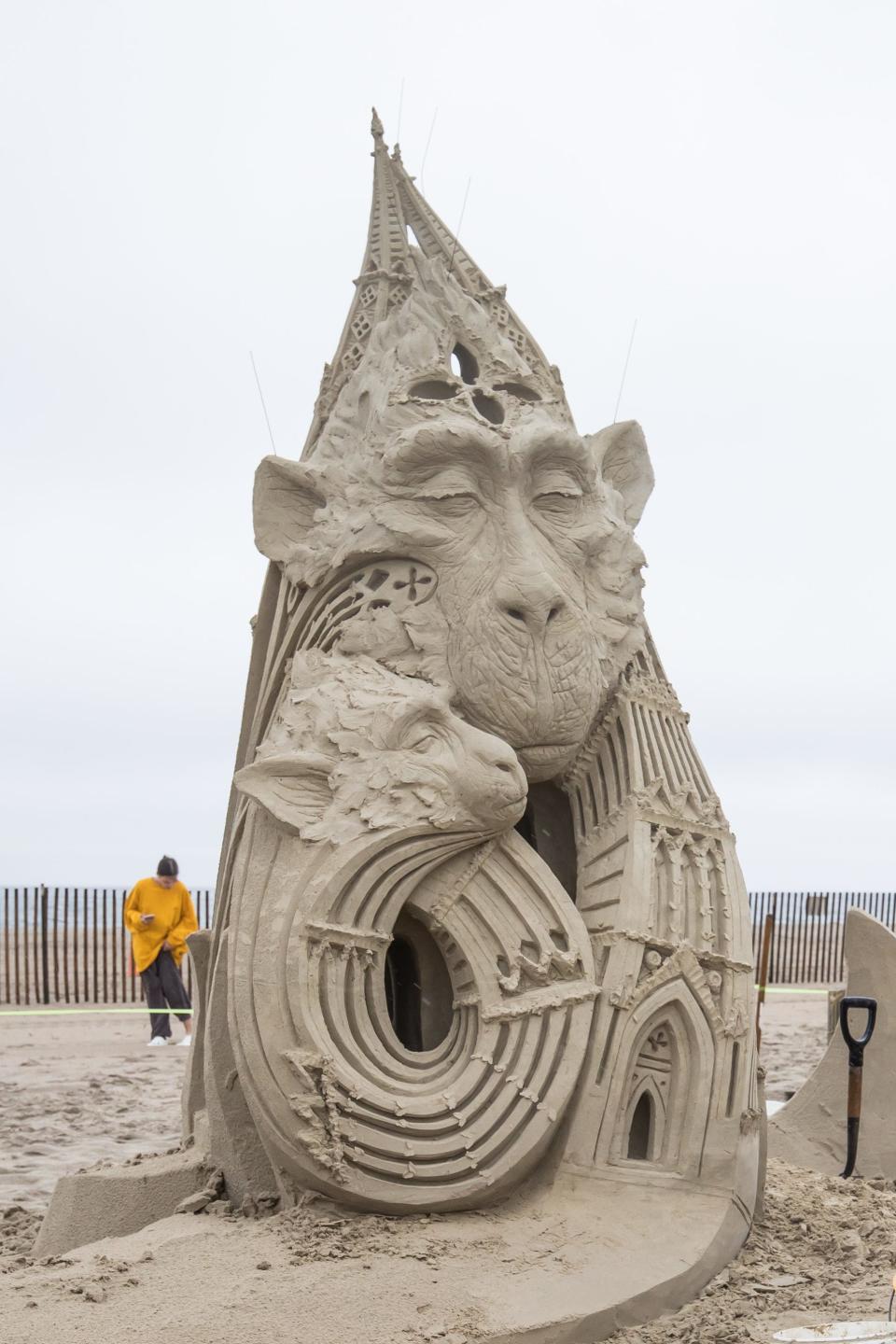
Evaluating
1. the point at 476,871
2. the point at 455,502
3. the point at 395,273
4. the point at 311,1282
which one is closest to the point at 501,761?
the point at 476,871

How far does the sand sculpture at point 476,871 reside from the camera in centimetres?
432

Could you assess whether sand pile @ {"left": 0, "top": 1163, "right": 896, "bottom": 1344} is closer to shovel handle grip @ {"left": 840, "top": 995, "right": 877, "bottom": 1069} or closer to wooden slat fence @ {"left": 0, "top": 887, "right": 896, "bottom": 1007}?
shovel handle grip @ {"left": 840, "top": 995, "right": 877, "bottom": 1069}

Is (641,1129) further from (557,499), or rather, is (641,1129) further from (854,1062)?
(557,499)

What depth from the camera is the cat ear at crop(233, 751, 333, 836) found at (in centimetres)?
454

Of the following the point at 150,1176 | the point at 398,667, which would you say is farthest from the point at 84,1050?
the point at 398,667

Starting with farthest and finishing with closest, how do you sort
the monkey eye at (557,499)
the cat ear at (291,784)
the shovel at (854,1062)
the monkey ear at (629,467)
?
the shovel at (854,1062) < the monkey ear at (629,467) < the monkey eye at (557,499) < the cat ear at (291,784)

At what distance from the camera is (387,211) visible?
18.8ft

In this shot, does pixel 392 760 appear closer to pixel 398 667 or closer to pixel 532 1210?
pixel 398 667

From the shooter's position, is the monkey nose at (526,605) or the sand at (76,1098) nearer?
the monkey nose at (526,605)

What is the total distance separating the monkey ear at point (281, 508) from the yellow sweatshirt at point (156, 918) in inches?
214

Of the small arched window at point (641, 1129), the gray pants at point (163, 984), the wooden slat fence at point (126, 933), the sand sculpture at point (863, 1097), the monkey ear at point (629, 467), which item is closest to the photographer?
the small arched window at point (641, 1129)

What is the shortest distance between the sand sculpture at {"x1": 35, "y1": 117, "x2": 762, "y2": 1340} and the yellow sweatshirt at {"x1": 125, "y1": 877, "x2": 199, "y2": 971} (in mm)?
4796

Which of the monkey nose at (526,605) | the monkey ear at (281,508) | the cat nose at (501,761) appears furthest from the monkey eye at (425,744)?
the monkey ear at (281,508)

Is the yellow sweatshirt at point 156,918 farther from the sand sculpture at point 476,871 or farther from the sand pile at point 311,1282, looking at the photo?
the sand pile at point 311,1282
